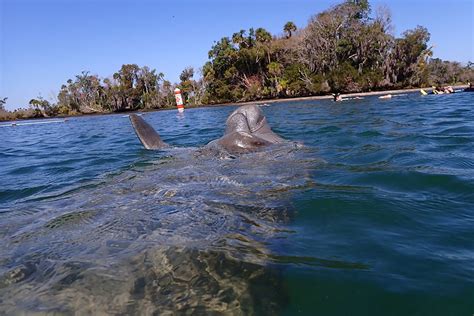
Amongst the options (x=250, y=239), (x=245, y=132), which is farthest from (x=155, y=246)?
(x=245, y=132)

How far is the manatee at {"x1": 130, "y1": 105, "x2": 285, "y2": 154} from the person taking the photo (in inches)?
211

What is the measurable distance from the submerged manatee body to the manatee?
994mm

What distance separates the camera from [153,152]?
693 centimetres

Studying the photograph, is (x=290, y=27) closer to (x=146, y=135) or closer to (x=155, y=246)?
(x=146, y=135)

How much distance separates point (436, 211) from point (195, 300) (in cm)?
223

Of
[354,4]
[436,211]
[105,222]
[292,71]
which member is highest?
[354,4]

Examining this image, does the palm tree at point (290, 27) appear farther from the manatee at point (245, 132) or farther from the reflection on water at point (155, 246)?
the reflection on water at point (155, 246)

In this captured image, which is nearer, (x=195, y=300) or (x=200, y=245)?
(x=195, y=300)

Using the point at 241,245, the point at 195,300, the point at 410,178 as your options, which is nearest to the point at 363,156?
the point at 410,178

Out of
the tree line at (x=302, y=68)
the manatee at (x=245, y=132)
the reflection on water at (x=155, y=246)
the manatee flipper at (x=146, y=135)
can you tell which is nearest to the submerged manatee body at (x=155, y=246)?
the reflection on water at (x=155, y=246)

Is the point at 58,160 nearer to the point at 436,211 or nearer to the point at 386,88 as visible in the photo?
the point at 436,211

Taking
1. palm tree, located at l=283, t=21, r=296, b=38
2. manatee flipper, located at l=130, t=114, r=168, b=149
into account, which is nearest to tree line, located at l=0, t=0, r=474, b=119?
palm tree, located at l=283, t=21, r=296, b=38

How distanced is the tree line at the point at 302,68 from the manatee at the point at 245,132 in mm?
33778

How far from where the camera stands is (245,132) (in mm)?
5590
